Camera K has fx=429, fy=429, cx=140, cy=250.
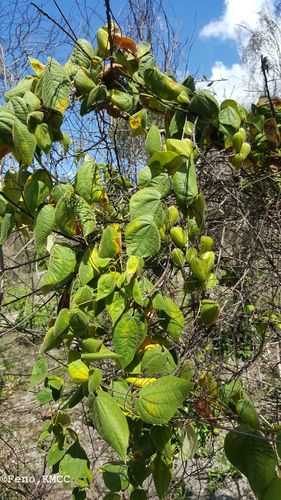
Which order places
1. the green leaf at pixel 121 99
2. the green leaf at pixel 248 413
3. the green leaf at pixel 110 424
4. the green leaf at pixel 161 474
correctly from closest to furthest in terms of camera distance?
1. the green leaf at pixel 110 424
2. the green leaf at pixel 248 413
3. the green leaf at pixel 161 474
4. the green leaf at pixel 121 99

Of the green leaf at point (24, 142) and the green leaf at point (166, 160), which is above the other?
the green leaf at point (24, 142)

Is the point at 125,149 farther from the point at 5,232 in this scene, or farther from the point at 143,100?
the point at 5,232

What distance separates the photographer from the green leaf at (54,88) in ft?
2.19

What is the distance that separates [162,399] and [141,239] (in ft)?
0.66

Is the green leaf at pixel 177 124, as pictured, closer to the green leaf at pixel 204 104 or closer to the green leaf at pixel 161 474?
the green leaf at pixel 204 104

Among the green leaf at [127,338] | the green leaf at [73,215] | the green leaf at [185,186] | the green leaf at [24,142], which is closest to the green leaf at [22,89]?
the green leaf at [24,142]

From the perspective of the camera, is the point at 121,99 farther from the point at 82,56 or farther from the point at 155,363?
the point at 155,363

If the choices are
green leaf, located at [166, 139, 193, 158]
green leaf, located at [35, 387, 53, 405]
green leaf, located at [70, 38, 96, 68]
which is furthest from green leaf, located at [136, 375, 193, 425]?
green leaf, located at [70, 38, 96, 68]

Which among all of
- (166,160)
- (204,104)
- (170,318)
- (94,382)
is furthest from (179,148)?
(94,382)

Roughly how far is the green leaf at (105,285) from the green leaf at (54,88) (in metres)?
0.29

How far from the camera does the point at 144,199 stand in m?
0.59

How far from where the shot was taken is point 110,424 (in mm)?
449

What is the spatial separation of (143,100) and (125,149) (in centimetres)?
109

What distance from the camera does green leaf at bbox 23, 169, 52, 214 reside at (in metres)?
0.66
